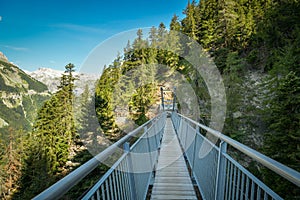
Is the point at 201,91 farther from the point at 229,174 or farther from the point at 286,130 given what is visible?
the point at 229,174

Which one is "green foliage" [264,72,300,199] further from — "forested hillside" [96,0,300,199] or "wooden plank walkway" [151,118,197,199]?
"wooden plank walkway" [151,118,197,199]

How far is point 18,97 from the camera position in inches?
5330

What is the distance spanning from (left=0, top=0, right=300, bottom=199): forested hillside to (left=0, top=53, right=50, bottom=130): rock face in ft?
315

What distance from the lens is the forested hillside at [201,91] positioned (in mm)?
10039

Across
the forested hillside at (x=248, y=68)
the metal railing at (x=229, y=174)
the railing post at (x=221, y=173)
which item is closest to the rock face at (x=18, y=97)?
the forested hillside at (x=248, y=68)

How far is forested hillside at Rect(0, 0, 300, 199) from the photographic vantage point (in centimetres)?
1004

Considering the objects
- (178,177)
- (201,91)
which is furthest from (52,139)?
(178,177)

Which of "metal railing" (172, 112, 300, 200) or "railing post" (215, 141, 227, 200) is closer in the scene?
"metal railing" (172, 112, 300, 200)

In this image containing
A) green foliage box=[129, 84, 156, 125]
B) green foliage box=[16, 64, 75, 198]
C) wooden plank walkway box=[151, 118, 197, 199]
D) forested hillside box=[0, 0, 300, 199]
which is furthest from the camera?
green foliage box=[129, 84, 156, 125]

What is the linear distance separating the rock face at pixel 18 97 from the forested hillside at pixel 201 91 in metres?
95.9

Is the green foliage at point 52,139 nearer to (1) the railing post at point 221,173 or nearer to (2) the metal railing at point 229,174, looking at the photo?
(2) the metal railing at point 229,174

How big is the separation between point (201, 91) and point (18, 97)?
519ft

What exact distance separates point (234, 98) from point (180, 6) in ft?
107

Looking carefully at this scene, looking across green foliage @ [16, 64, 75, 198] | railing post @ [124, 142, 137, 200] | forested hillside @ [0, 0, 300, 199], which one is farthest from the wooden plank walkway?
green foliage @ [16, 64, 75, 198]
